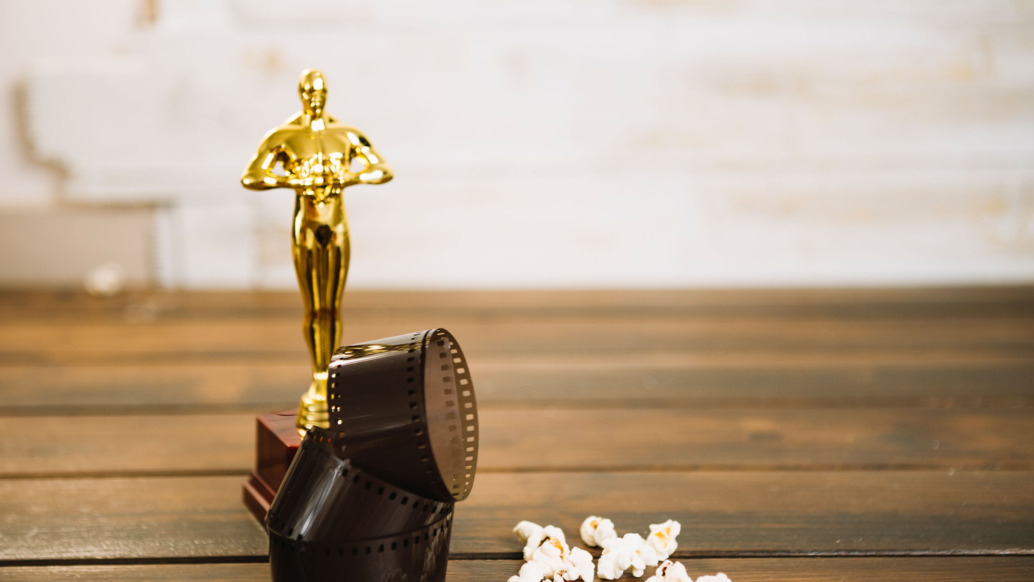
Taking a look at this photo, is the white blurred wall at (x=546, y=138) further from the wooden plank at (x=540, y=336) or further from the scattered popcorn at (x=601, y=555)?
the scattered popcorn at (x=601, y=555)

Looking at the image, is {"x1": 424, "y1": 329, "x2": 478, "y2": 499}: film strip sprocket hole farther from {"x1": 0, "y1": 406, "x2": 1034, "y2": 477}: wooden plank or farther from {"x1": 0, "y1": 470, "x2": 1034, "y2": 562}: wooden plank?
{"x1": 0, "y1": 406, "x2": 1034, "y2": 477}: wooden plank

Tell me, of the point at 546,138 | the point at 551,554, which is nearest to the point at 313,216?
the point at 551,554

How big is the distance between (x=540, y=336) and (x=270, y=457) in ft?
2.34

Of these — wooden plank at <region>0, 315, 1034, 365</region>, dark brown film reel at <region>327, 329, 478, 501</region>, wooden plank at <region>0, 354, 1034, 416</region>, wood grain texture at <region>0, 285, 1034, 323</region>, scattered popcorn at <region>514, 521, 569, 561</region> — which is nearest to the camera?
dark brown film reel at <region>327, 329, 478, 501</region>

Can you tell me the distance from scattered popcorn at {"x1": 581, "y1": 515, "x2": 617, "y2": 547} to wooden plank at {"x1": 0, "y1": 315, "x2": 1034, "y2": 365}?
0.61 meters

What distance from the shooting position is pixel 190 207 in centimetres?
174

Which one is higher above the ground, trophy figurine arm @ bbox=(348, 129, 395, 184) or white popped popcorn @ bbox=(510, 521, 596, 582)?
trophy figurine arm @ bbox=(348, 129, 395, 184)

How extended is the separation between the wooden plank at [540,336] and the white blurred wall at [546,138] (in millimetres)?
319

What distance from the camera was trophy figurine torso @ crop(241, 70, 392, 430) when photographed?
68 cm

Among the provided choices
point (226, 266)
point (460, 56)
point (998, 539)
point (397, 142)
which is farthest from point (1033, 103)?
point (226, 266)

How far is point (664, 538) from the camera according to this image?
0.68 m

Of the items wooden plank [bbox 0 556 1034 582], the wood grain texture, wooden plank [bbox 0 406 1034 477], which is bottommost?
wooden plank [bbox 0 556 1034 582]

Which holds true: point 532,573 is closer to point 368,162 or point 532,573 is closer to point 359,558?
point 359,558

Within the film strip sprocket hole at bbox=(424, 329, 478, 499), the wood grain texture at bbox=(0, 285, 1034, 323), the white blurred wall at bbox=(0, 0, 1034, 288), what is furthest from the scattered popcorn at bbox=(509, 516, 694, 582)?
the white blurred wall at bbox=(0, 0, 1034, 288)
